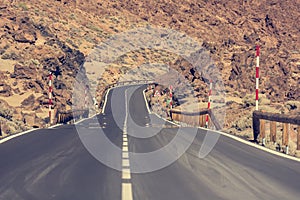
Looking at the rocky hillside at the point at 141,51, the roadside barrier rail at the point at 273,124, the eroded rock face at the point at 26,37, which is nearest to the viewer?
the roadside barrier rail at the point at 273,124

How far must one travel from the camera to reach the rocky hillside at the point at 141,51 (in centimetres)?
4538

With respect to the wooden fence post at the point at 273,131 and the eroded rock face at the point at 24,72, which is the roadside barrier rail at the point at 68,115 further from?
the wooden fence post at the point at 273,131

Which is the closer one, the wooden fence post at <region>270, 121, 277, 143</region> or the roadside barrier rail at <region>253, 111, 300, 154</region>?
the roadside barrier rail at <region>253, 111, 300, 154</region>

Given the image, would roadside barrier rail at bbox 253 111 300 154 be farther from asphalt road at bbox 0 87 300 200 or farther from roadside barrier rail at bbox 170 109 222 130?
roadside barrier rail at bbox 170 109 222 130

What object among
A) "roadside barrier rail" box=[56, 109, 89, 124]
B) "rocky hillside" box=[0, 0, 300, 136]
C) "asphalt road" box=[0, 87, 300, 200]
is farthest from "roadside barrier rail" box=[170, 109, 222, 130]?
"asphalt road" box=[0, 87, 300, 200]

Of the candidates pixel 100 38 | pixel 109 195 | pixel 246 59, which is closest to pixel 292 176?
pixel 109 195

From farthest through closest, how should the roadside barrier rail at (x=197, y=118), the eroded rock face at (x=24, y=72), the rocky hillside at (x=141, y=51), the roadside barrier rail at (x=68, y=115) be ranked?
the eroded rock face at (x=24, y=72), the rocky hillside at (x=141, y=51), the roadside barrier rail at (x=68, y=115), the roadside barrier rail at (x=197, y=118)

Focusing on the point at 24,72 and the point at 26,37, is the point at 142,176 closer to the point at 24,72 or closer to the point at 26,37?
the point at 24,72

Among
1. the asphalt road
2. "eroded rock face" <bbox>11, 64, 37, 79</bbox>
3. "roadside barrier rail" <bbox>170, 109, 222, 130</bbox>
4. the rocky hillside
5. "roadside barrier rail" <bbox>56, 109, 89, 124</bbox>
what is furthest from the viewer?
"eroded rock face" <bbox>11, 64, 37, 79</bbox>

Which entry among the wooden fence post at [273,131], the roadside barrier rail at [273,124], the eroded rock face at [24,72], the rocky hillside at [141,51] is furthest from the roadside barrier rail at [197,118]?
the eroded rock face at [24,72]

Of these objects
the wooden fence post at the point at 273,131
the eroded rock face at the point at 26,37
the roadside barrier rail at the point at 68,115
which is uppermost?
the eroded rock face at the point at 26,37

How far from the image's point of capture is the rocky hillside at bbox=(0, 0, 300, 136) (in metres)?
45.4

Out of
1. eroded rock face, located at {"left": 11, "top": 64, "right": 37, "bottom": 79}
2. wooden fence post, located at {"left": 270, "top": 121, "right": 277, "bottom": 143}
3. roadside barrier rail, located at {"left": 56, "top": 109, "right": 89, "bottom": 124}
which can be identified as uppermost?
eroded rock face, located at {"left": 11, "top": 64, "right": 37, "bottom": 79}

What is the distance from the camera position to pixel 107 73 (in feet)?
319
